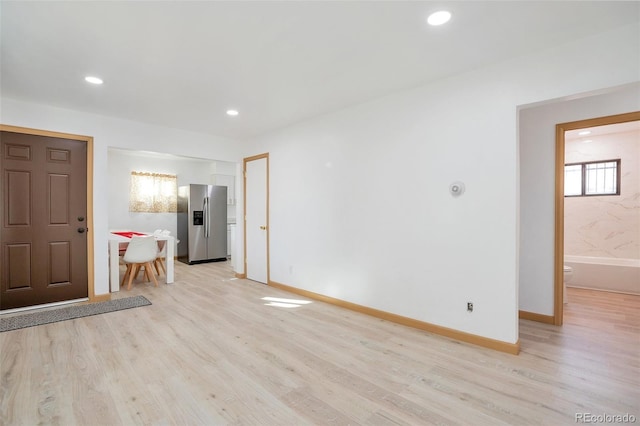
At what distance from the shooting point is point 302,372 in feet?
7.61

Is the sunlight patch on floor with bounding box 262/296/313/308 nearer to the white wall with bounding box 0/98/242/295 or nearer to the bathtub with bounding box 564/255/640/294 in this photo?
the white wall with bounding box 0/98/242/295

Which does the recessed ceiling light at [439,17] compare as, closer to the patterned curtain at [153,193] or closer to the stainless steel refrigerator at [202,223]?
the stainless steel refrigerator at [202,223]

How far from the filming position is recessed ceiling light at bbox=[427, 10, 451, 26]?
200cm

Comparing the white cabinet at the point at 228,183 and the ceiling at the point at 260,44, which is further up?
the ceiling at the point at 260,44

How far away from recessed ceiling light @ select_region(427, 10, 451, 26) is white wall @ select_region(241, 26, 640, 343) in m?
0.94

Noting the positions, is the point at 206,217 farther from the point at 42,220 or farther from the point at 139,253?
the point at 42,220

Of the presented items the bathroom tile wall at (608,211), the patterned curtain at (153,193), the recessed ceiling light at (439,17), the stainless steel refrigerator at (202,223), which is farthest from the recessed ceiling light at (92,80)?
the bathroom tile wall at (608,211)

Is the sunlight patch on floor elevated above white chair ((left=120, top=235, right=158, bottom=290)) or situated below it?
below

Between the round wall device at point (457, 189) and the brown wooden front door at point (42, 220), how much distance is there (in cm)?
466

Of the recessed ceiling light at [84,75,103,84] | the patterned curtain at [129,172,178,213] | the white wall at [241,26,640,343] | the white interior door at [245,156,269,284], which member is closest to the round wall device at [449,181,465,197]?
the white wall at [241,26,640,343]

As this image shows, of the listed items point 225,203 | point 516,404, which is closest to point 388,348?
point 516,404

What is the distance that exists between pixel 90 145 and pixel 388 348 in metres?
4.56

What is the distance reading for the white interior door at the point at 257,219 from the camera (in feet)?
17.0

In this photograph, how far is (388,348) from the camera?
272 cm
